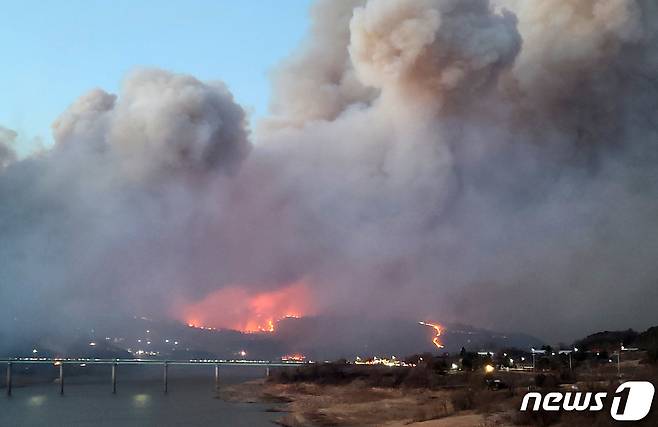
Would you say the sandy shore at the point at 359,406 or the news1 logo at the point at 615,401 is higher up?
the news1 logo at the point at 615,401

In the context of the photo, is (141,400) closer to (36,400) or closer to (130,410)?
(130,410)

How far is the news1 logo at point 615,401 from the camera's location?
2708cm

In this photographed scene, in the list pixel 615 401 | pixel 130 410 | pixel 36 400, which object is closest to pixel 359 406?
pixel 130 410

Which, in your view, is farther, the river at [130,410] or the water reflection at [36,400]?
the water reflection at [36,400]

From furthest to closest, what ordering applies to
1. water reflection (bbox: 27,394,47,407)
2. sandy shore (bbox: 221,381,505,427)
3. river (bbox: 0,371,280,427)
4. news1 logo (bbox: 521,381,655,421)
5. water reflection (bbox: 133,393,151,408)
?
water reflection (bbox: 27,394,47,407) → water reflection (bbox: 133,393,151,408) → river (bbox: 0,371,280,427) → sandy shore (bbox: 221,381,505,427) → news1 logo (bbox: 521,381,655,421)

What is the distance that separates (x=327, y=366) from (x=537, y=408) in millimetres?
65810

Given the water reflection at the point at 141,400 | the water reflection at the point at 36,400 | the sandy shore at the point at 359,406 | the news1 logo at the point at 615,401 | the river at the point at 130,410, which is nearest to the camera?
the news1 logo at the point at 615,401

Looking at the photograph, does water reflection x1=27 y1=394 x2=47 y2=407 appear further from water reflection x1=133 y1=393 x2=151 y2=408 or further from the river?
water reflection x1=133 y1=393 x2=151 y2=408

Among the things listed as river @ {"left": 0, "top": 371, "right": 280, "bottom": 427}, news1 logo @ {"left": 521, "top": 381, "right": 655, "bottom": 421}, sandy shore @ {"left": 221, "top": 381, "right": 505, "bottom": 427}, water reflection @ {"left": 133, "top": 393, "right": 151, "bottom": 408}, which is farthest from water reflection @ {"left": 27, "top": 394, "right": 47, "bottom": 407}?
news1 logo @ {"left": 521, "top": 381, "right": 655, "bottom": 421}

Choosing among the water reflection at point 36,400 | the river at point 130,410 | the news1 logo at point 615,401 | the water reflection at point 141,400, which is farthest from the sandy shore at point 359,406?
the water reflection at point 36,400

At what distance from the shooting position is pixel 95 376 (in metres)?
148

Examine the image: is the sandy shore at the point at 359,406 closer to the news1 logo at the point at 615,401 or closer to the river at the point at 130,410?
the news1 logo at the point at 615,401

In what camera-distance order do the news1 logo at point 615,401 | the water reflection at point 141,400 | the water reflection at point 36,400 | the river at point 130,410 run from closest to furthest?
the news1 logo at point 615,401, the river at point 130,410, the water reflection at point 141,400, the water reflection at point 36,400

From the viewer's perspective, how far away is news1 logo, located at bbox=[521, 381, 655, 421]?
27.1 m
